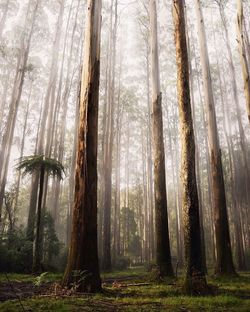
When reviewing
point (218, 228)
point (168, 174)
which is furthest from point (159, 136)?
point (168, 174)

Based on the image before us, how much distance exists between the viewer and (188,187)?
5254 mm

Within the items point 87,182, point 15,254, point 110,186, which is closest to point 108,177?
point 110,186

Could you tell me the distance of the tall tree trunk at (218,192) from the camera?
27.4 ft

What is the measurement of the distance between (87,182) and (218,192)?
5.30 meters

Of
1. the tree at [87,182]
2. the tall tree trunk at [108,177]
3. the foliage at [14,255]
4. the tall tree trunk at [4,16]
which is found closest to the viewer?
the tree at [87,182]

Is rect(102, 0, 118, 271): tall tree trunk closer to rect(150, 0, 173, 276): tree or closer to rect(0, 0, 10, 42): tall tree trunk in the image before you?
rect(150, 0, 173, 276): tree

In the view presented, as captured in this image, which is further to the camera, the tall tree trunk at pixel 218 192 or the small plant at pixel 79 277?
the tall tree trunk at pixel 218 192

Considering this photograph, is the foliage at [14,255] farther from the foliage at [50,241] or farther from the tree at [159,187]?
the tree at [159,187]

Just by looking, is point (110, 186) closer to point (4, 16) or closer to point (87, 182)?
point (87, 182)

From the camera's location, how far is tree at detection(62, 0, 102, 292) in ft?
16.3

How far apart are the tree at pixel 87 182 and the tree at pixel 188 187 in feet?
5.27

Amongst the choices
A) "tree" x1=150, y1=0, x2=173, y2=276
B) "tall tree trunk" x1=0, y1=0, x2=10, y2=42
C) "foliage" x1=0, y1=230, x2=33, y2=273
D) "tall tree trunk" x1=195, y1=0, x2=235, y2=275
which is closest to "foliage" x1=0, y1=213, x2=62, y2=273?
"foliage" x1=0, y1=230, x2=33, y2=273

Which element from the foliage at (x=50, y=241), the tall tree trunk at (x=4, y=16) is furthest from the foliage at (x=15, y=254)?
A: the tall tree trunk at (x=4, y=16)

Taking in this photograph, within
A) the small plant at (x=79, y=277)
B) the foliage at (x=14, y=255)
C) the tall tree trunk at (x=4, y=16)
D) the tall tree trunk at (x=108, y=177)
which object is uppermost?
the tall tree trunk at (x=4, y=16)
